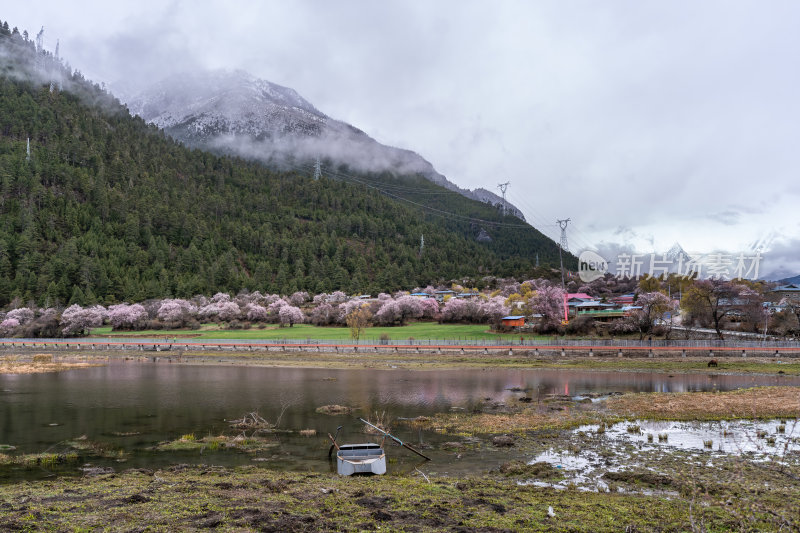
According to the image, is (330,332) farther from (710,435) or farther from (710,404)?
(710,435)

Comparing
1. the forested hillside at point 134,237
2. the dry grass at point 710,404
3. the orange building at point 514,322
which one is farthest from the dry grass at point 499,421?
the forested hillside at point 134,237

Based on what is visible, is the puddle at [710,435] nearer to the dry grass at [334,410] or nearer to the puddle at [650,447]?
the puddle at [650,447]

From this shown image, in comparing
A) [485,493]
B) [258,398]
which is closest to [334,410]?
[258,398]

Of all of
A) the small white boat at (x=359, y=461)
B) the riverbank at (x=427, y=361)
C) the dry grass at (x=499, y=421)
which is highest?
the small white boat at (x=359, y=461)

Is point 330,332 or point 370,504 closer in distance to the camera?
point 370,504

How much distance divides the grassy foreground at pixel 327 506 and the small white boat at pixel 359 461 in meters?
0.85

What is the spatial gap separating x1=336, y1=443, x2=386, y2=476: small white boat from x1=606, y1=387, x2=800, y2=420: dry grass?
1867 cm

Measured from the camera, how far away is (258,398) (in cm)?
3881

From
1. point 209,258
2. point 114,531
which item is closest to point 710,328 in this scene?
point 114,531

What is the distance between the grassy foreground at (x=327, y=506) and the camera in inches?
507

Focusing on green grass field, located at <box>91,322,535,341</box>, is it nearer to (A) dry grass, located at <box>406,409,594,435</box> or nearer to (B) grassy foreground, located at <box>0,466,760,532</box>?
(A) dry grass, located at <box>406,409,594,435</box>

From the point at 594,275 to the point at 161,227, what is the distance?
138 m

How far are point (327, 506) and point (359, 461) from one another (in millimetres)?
4996

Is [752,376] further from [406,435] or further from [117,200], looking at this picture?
[117,200]
